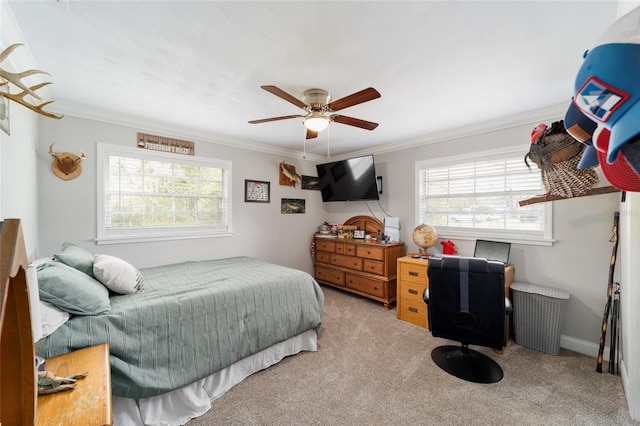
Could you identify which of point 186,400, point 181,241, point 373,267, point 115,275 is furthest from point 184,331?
point 373,267

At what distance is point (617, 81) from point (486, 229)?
10.4 feet

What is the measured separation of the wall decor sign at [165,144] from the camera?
10.5ft

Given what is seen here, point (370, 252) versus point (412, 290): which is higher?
point (370, 252)

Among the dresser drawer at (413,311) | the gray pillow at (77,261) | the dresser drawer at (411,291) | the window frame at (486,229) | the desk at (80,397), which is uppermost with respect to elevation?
the window frame at (486,229)

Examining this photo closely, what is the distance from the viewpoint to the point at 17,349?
69 centimetres

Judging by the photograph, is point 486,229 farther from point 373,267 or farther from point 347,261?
point 347,261

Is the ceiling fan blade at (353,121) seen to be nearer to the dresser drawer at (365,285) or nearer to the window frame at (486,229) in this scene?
the window frame at (486,229)

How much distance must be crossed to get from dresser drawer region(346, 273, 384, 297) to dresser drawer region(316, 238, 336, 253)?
535 millimetres

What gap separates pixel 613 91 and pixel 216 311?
234 cm

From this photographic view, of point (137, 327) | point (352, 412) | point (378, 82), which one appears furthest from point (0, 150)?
point (352, 412)

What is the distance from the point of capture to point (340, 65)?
192 cm

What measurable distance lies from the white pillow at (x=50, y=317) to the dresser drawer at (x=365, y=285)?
3.23 meters

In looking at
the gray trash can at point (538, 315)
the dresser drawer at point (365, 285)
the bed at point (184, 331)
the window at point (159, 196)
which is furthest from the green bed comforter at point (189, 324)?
the gray trash can at point (538, 315)

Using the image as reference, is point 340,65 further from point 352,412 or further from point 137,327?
point 352,412
